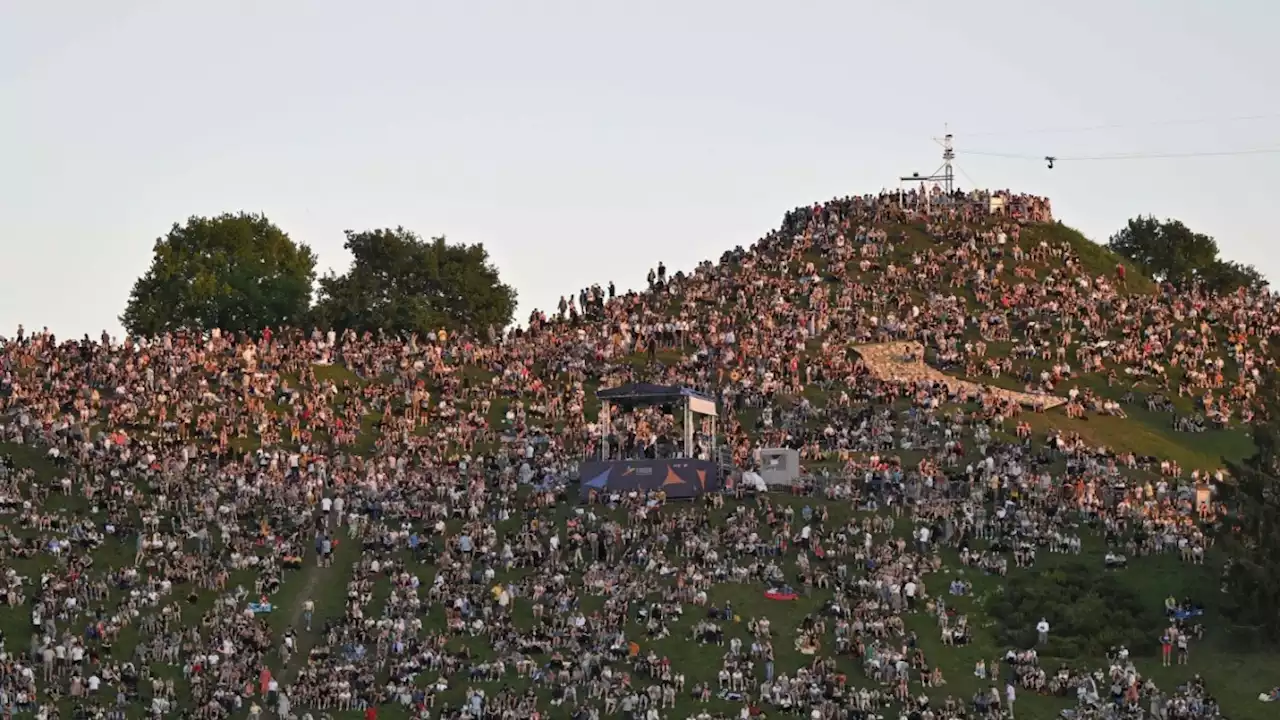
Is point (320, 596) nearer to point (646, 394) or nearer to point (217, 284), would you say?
point (646, 394)

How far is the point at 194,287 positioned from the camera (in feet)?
462

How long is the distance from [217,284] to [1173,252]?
59.9 meters

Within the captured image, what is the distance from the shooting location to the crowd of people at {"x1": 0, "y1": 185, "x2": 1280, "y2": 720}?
71.4 m

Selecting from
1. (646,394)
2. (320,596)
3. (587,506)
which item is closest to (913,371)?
(646,394)

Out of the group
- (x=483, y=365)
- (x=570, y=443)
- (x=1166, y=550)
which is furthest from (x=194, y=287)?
(x=1166, y=550)

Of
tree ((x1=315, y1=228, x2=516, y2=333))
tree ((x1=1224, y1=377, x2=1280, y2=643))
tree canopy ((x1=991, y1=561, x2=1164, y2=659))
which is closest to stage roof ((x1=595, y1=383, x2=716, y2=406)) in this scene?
tree canopy ((x1=991, y1=561, x2=1164, y2=659))

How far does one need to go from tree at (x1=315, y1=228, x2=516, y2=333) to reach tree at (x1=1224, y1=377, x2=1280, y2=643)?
63.5 meters

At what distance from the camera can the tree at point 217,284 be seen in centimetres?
13988

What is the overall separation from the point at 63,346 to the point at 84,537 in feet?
58.5

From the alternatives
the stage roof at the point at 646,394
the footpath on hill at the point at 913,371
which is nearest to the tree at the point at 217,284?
the footpath on hill at the point at 913,371

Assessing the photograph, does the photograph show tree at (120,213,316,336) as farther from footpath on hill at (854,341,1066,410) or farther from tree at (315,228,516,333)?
footpath on hill at (854,341,1066,410)

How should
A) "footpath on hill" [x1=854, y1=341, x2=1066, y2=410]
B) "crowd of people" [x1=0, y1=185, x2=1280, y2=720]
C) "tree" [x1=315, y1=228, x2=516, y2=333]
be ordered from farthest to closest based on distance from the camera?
"tree" [x1=315, y1=228, x2=516, y2=333], "footpath on hill" [x1=854, y1=341, x2=1066, y2=410], "crowd of people" [x1=0, y1=185, x2=1280, y2=720]

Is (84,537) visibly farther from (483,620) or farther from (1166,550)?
(1166,550)

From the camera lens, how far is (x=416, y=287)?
14262 centimetres
